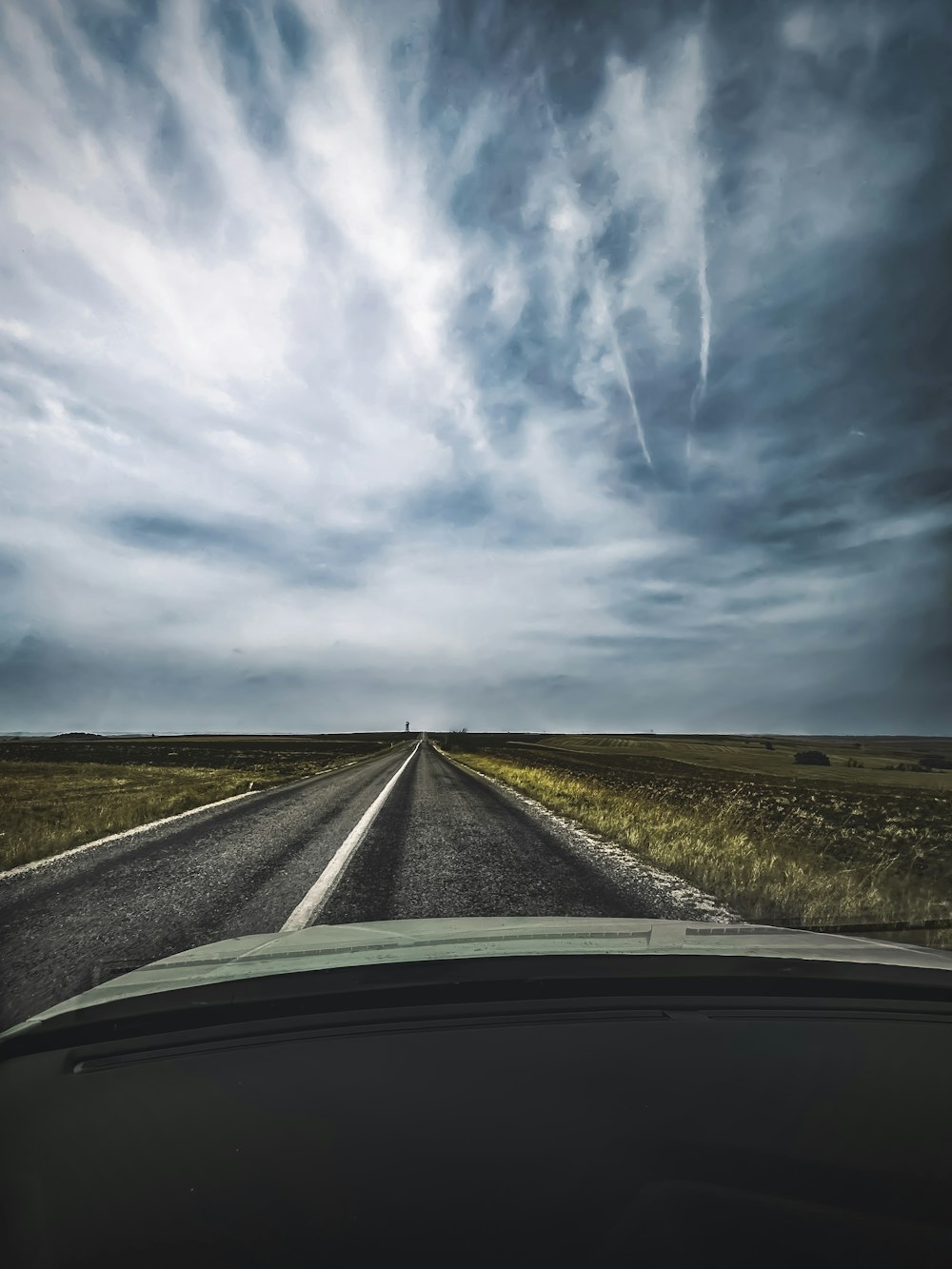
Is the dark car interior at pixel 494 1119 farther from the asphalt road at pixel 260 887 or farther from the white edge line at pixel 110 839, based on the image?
the white edge line at pixel 110 839

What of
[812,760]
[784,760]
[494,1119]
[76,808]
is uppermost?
[494,1119]

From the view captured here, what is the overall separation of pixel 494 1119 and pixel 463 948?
1056mm

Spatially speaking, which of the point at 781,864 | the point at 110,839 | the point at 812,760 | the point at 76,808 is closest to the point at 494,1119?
the point at 781,864

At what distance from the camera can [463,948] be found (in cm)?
272

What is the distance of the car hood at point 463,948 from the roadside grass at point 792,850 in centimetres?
302

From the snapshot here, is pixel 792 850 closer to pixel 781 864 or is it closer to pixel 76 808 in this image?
pixel 781 864

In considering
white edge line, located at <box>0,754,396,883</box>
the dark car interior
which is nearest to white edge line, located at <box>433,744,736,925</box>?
the dark car interior

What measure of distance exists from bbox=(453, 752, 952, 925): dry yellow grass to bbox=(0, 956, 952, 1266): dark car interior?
4.01m

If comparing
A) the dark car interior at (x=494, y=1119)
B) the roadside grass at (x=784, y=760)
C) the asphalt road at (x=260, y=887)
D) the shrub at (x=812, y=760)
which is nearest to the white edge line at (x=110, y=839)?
the asphalt road at (x=260, y=887)

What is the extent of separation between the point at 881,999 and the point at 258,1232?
8.25 feet

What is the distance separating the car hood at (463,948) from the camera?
232 cm

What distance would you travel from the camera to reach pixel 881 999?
2.45 meters

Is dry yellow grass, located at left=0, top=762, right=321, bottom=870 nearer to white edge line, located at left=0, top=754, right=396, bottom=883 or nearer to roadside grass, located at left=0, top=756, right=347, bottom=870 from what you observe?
roadside grass, located at left=0, top=756, right=347, bottom=870

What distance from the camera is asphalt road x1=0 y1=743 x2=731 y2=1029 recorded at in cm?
457
